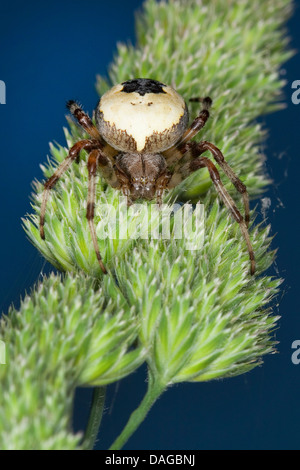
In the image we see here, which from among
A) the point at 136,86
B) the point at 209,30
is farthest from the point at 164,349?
the point at 209,30

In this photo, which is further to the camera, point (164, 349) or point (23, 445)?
point (164, 349)

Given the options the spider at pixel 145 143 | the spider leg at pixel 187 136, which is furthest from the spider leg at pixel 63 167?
the spider leg at pixel 187 136

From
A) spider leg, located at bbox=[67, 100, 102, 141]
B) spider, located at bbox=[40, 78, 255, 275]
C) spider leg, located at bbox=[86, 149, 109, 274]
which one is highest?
spider leg, located at bbox=[67, 100, 102, 141]

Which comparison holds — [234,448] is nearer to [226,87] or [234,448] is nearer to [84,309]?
[84,309]

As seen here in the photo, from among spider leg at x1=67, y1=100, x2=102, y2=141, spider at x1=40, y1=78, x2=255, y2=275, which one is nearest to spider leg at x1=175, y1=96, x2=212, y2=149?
spider at x1=40, y1=78, x2=255, y2=275

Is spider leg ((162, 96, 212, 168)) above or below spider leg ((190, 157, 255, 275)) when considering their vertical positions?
above

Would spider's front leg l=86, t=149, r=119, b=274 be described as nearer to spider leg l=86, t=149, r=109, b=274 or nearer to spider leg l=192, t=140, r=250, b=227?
spider leg l=86, t=149, r=109, b=274

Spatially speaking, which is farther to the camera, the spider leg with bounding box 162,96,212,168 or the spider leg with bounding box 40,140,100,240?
the spider leg with bounding box 162,96,212,168

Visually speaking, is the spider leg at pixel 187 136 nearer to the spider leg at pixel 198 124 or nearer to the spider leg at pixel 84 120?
the spider leg at pixel 198 124
